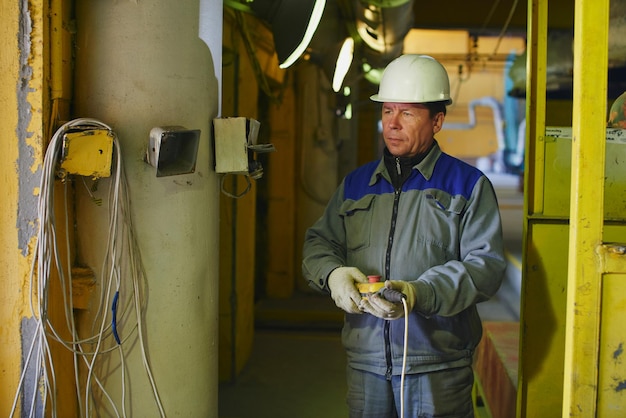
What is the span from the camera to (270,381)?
4676mm

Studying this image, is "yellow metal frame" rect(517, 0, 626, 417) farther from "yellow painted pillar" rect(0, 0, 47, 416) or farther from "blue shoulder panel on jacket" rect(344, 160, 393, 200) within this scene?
"yellow painted pillar" rect(0, 0, 47, 416)

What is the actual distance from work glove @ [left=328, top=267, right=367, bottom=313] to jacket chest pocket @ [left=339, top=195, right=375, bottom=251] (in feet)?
0.57

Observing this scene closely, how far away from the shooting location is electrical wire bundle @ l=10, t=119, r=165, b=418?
2.02 metres

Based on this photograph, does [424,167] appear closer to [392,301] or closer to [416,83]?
[416,83]

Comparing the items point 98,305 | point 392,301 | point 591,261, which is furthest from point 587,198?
point 98,305

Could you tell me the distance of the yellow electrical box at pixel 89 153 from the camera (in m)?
2.03

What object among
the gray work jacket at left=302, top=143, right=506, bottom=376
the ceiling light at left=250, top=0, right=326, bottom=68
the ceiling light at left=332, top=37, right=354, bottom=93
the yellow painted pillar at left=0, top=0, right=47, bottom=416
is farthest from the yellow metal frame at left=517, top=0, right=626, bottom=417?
the ceiling light at left=332, top=37, right=354, bottom=93

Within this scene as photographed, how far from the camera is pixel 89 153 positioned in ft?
6.75

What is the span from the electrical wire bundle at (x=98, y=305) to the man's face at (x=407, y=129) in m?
0.98

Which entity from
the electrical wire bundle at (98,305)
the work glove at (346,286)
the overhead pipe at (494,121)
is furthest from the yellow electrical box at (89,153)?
the overhead pipe at (494,121)

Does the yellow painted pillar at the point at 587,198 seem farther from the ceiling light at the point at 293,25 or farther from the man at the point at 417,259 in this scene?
the ceiling light at the point at 293,25

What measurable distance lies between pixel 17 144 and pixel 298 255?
201 inches

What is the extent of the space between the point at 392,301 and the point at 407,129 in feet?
2.26

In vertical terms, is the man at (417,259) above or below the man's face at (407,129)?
below
